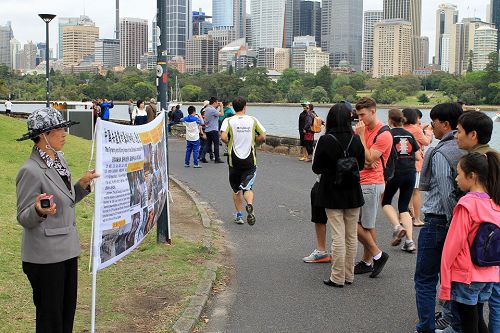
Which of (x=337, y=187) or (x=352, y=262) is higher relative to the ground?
(x=337, y=187)

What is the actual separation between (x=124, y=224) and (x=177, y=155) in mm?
16535

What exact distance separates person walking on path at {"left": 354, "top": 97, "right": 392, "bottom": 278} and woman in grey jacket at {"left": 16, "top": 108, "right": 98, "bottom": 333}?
3.79m

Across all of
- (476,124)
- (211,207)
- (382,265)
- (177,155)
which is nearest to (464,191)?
(476,124)

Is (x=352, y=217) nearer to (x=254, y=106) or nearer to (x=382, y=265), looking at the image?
(x=382, y=265)

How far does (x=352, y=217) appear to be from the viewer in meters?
6.90

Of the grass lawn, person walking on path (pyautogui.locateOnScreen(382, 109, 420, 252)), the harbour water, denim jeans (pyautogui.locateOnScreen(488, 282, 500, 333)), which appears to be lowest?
the harbour water

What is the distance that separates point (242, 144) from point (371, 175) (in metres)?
2.90

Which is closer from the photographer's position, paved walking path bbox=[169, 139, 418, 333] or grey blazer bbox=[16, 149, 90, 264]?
grey blazer bbox=[16, 149, 90, 264]

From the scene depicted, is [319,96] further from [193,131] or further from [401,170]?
[401,170]

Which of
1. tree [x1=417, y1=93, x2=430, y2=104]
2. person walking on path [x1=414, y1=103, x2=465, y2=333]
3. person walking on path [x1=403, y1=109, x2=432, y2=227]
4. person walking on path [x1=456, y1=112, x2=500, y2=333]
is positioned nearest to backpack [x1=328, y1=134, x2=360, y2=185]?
person walking on path [x1=414, y1=103, x2=465, y2=333]

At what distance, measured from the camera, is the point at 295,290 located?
268 inches

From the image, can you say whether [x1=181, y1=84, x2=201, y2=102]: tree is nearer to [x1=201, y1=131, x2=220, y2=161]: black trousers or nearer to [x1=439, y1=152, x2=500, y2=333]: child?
[x1=201, y1=131, x2=220, y2=161]: black trousers

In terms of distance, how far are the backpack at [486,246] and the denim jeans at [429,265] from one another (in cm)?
58

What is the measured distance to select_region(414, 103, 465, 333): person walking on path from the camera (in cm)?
498
